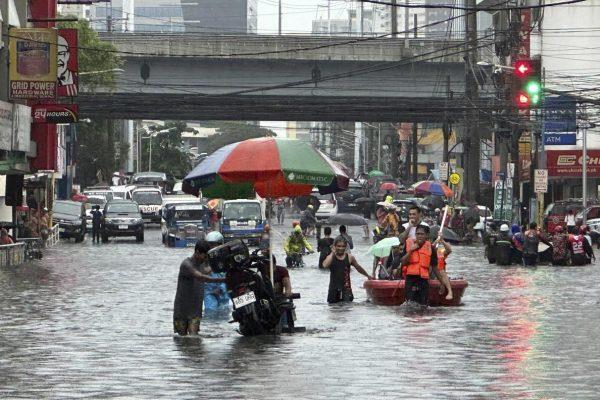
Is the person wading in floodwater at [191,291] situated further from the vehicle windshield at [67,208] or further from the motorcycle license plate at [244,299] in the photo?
the vehicle windshield at [67,208]

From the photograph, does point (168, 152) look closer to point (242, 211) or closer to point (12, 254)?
point (242, 211)

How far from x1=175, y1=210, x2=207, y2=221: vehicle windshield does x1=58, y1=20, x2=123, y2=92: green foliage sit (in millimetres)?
17885

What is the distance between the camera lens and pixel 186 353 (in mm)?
18516

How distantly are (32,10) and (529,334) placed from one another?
42134 mm

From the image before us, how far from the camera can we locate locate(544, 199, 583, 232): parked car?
58531 mm

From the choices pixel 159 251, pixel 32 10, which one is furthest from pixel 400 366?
pixel 32 10

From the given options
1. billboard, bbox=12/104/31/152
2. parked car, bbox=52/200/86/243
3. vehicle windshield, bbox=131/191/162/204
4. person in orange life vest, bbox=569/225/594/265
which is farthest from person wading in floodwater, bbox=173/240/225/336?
vehicle windshield, bbox=131/191/162/204

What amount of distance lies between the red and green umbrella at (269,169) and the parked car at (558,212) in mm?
35813

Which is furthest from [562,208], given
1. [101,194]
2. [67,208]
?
[101,194]

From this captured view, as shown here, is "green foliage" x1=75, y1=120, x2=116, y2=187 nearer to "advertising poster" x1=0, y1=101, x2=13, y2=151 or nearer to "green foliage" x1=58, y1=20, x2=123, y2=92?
"green foliage" x1=58, y1=20, x2=123, y2=92

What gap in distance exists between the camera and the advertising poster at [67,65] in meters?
52.9

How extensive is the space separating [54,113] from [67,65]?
64.2 inches

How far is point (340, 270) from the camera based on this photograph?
89.0ft

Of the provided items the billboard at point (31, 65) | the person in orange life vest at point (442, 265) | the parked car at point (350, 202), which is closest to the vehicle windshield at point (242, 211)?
the billboard at point (31, 65)
